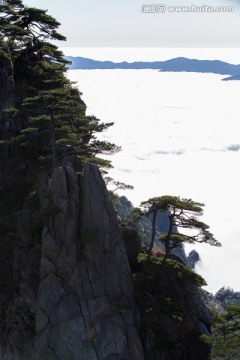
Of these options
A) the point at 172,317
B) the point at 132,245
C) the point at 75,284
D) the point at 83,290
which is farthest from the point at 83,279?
the point at 172,317

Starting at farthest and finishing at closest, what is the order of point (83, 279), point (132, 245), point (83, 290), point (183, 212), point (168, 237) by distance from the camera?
point (132, 245) < point (168, 237) < point (183, 212) < point (83, 279) < point (83, 290)

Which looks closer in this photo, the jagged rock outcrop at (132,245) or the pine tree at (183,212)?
the pine tree at (183,212)

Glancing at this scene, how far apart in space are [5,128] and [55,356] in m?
22.4

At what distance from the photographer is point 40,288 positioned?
98.2ft

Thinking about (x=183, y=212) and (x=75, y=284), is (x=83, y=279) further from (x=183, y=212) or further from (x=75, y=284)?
(x=183, y=212)

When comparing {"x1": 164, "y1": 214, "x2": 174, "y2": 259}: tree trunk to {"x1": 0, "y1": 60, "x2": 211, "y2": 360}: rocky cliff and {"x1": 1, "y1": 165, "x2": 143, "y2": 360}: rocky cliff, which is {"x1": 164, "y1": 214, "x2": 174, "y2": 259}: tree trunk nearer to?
{"x1": 0, "y1": 60, "x2": 211, "y2": 360}: rocky cliff

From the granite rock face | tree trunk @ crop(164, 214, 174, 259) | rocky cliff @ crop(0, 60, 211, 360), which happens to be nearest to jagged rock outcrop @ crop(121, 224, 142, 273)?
rocky cliff @ crop(0, 60, 211, 360)

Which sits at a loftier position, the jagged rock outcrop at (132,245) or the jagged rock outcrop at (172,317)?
the jagged rock outcrop at (132,245)

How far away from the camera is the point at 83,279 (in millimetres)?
30016

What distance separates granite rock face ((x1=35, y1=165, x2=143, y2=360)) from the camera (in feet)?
94.0

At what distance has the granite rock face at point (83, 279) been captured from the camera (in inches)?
1128

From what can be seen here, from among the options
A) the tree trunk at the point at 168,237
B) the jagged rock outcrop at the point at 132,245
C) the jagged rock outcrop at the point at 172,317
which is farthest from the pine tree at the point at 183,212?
the jagged rock outcrop at the point at 132,245

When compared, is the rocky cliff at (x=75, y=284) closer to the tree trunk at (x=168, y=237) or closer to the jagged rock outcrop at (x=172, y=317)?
the jagged rock outcrop at (x=172, y=317)

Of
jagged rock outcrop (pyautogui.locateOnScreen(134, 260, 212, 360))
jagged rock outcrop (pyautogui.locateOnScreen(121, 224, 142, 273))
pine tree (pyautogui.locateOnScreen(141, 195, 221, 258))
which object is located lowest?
jagged rock outcrop (pyautogui.locateOnScreen(134, 260, 212, 360))
